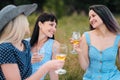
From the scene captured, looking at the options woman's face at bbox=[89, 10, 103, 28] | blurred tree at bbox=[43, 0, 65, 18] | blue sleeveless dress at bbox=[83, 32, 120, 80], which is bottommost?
blurred tree at bbox=[43, 0, 65, 18]

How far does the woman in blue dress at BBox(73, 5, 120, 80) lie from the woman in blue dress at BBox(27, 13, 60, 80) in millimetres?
372

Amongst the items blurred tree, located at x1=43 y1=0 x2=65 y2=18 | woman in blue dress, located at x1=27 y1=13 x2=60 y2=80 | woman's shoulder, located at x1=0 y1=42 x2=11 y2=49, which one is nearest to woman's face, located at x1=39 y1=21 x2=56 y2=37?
woman in blue dress, located at x1=27 y1=13 x2=60 y2=80

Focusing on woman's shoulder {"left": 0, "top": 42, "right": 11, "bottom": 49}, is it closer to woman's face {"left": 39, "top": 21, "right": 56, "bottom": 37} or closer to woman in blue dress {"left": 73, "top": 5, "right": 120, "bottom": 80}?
woman in blue dress {"left": 73, "top": 5, "right": 120, "bottom": 80}

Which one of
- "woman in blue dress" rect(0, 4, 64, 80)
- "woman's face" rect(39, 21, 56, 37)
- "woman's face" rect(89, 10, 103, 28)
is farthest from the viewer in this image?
"woman's face" rect(39, 21, 56, 37)

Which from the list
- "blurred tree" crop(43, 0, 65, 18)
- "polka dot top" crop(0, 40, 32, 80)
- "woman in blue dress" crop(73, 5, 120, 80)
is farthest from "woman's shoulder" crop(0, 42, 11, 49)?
"blurred tree" crop(43, 0, 65, 18)

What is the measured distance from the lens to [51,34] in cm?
450

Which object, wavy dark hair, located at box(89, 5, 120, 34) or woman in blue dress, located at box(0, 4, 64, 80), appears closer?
woman in blue dress, located at box(0, 4, 64, 80)

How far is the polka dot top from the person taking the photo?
9.84 ft

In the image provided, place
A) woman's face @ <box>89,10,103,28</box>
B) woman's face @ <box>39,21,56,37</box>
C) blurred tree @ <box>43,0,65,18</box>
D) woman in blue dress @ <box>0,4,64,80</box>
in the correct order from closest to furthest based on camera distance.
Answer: woman in blue dress @ <box>0,4,64,80</box> < woman's face @ <box>89,10,103,28</box> < woman's face @ <box>39,21,56,37</box> < blurred tree @ <box>43,0,65,18</box>

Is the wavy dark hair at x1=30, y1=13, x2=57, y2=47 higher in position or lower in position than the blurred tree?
higher

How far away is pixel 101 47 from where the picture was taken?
4.36 metres

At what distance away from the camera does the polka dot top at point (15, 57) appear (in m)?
3.00

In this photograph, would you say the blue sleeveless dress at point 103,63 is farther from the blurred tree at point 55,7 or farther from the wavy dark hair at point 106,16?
the blurred tree at point 55,7

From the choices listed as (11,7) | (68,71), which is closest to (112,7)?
(68,71)
